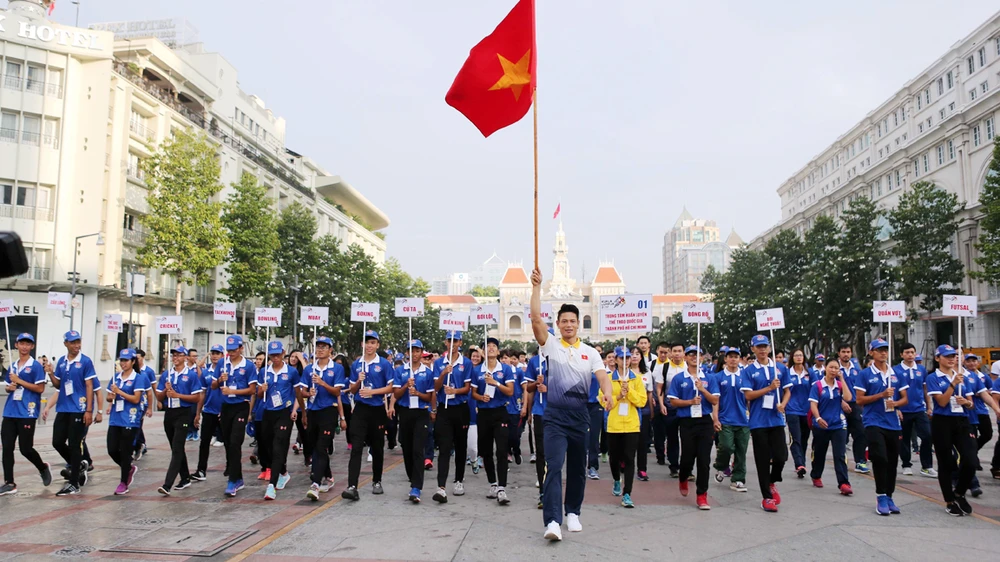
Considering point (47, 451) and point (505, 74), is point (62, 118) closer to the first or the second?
point (47, 451)

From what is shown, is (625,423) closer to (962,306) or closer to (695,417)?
(695,417)

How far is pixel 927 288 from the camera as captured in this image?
122 ft

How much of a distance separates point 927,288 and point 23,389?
3944 cm

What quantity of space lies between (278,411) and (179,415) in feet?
4.34

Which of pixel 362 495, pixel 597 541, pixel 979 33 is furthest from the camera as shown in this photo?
pixel 979 33

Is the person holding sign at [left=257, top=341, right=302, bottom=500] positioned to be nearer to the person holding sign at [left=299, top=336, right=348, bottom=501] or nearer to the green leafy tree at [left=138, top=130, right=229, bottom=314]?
the person holding sign at [left=299, top=336, right=348, bottom=501]

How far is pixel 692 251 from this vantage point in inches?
6462

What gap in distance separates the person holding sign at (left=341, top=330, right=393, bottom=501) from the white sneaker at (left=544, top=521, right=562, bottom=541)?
298 centimetres

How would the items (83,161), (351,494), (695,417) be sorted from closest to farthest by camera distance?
(351,494)
(695,417)
(83,161)

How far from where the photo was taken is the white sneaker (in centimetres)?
667

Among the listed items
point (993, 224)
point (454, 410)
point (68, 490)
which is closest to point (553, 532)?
point (454, 410)

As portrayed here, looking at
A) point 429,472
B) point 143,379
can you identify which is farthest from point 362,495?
point 143,379

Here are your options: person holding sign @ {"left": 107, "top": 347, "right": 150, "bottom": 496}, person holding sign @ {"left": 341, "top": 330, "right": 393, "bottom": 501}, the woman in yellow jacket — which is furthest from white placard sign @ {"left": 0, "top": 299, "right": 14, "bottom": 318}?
the woman in yellow jacket

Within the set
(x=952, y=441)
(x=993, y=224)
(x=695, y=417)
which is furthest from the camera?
(x=993, y=224)
